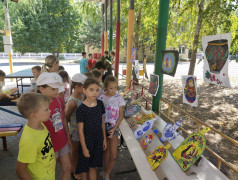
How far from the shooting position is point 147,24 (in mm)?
9961

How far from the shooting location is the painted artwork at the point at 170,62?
3258 mm

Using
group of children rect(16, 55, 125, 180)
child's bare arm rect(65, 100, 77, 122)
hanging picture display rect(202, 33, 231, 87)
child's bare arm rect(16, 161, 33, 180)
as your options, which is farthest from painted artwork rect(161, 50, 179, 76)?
child's bare arm rect(16, 161, 33, 180)

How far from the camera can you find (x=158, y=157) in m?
2.24

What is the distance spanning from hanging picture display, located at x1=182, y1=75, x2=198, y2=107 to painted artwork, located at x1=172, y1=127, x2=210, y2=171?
80cm

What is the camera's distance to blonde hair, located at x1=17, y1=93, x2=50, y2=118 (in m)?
1.73

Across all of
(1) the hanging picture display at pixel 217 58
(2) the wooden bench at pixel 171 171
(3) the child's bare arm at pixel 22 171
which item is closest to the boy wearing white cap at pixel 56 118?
(3) the child's bare arm at pixel 22 171

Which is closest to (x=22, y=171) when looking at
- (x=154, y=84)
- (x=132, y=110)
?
(x=132, y=110)

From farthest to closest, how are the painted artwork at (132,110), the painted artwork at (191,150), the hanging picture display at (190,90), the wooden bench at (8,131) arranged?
the painted artwork at (132,110)
the wooden bench at (8,131)
the hanging picture display at (190,90)
the painted artwork at (191,150)

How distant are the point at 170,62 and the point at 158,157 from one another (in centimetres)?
185

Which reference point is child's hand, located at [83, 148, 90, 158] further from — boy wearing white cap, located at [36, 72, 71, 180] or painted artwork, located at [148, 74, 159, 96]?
painted artwork, located at [148, 74, 159, 96]

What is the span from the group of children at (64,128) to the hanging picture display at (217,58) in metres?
1.38

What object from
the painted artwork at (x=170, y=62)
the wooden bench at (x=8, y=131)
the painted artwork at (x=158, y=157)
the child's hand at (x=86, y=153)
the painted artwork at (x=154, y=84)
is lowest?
the wooden bench at (x=8, y=131)

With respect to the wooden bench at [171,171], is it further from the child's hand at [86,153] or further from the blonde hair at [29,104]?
the blonde hair at [29,104]

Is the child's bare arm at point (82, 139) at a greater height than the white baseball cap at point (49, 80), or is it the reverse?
the white baseball cap at point (49, 80)
